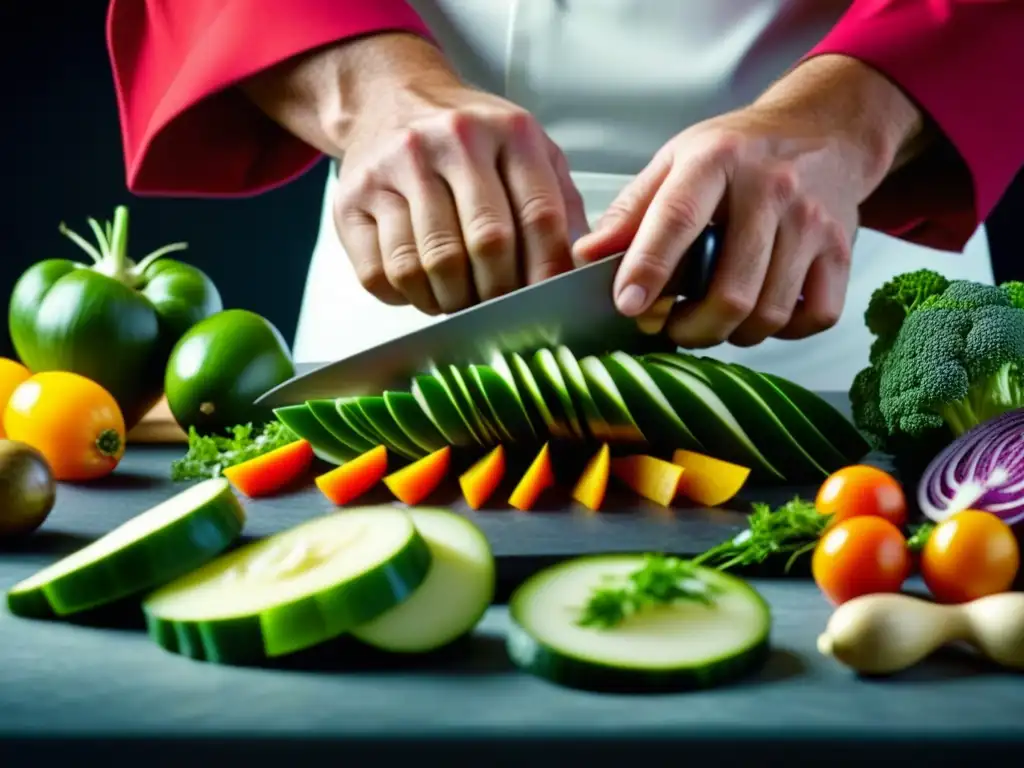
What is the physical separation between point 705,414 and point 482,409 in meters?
0.30

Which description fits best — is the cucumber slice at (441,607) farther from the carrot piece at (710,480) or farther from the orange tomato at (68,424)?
the orange tomato at (68,424)

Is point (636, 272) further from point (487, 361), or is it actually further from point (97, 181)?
point (97, 181)

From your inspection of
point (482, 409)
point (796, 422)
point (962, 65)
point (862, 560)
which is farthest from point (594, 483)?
point (962, 65)

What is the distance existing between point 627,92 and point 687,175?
878 mm

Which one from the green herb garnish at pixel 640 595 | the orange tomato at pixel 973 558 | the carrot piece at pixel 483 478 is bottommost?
the carrot piece at pixel 483 478

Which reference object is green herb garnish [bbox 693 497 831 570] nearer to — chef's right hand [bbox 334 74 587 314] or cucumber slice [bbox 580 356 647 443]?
cucumber slice [bbox 580 356 647 443]

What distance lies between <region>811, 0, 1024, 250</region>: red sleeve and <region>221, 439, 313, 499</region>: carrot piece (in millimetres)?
1140

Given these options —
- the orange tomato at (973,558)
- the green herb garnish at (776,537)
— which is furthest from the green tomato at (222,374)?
the orange tomato at (973,558)

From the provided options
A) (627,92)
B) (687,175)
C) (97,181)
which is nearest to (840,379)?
(627,92)

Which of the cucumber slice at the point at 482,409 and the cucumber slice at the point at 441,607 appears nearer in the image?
the cucumber slice at the point at 441,607

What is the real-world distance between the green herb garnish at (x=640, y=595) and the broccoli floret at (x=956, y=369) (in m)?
0.82

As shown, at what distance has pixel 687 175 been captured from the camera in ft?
5.74

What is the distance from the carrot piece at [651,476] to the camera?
5.35 feet

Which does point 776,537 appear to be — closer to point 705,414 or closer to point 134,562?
point 705,414
